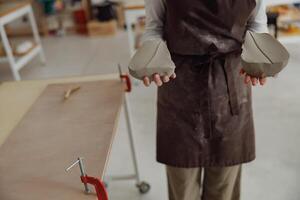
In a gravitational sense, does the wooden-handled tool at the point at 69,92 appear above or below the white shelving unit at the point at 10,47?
above

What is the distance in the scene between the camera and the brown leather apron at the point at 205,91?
95 centimetres

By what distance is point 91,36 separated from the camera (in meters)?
4.38

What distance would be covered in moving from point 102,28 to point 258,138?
2.86m

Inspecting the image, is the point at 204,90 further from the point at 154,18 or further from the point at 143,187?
the point at 143,187

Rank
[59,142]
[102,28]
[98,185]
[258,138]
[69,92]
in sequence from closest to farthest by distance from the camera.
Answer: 1. [98,185]
2. [59,142]
3. [69,92]
4. [258,138]
5. [102,28]

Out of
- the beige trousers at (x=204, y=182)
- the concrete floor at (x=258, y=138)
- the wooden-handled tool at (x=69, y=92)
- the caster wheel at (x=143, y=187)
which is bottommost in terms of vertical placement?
the concrete floor at (x=258, y=138)

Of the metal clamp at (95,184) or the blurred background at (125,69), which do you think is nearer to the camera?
the metal clamp at (95,184)

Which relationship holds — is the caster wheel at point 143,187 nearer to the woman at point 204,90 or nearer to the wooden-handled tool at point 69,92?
the woman at point 204,90

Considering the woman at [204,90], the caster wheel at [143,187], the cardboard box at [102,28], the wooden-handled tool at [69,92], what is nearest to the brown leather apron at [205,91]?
the woman at [204,90]

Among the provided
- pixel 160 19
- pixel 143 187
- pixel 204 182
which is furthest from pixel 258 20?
pixel 143 187

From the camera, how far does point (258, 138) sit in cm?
207

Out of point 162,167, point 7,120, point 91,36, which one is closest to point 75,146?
point 7,120

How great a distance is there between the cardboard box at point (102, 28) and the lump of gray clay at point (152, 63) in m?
3.48

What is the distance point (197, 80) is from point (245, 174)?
98cm
